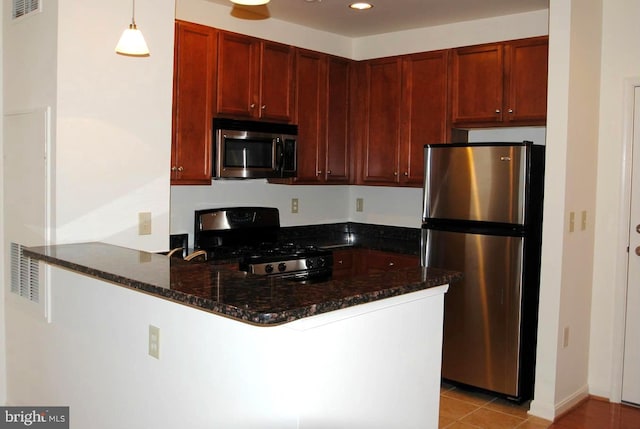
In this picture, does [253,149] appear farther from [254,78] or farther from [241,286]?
[241,286]

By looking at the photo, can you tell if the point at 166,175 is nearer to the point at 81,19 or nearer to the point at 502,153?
the point at 81,19

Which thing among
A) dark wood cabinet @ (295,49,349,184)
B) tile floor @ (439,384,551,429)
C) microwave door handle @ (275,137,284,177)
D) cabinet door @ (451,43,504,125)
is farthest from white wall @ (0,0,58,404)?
cabinet door @ (451,43,504,125)

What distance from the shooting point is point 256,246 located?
4.43 meters

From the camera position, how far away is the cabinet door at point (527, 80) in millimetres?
3908

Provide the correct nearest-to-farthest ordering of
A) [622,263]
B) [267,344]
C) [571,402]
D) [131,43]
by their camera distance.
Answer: [267,344] < [131,43] < [571,402] < [622,263]

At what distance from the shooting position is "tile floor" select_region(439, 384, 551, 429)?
11.7 feet

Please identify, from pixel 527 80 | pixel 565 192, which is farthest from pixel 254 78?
pixel 565 192

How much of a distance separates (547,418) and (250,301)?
8.85ft

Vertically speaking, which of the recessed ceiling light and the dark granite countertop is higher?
the recessed ceiling light

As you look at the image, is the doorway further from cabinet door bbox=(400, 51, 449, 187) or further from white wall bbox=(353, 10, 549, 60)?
cabinet door bbox=(400, 51, 449, 187)

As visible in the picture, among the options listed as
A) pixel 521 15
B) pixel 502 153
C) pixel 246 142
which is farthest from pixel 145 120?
pixel 521 15

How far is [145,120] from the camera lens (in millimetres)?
3148

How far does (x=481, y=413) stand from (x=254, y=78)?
2637mm

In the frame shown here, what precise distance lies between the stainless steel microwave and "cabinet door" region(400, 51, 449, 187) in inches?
34.2
